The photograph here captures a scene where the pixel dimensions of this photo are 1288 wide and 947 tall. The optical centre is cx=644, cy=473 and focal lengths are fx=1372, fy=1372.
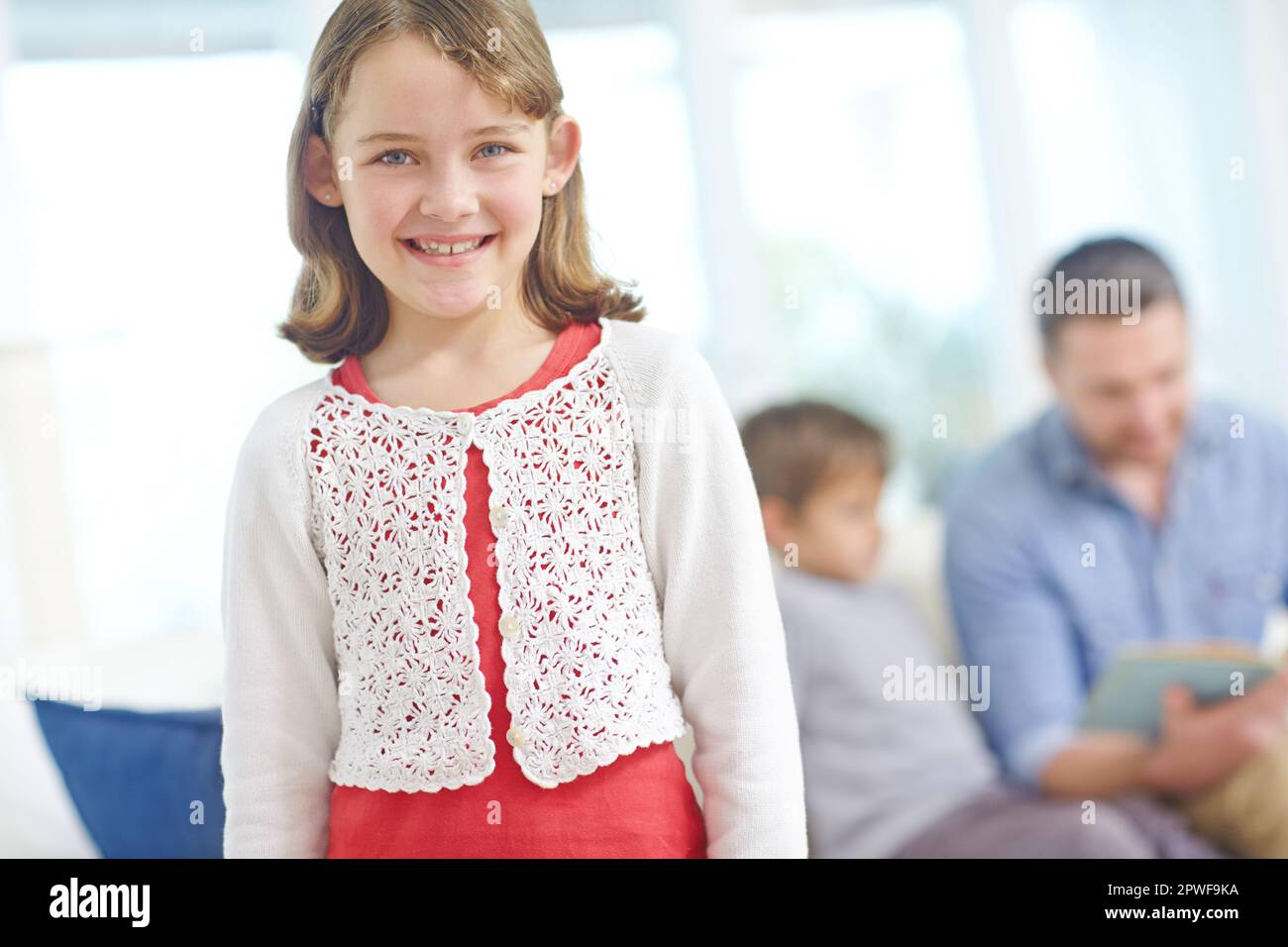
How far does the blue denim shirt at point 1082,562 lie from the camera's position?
205cm

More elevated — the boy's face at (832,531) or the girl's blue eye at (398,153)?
the girl's blue eye at (398,153)

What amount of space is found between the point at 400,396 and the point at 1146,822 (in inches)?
52.6

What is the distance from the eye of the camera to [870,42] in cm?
314

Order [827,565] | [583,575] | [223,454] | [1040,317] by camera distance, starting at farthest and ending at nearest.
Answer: [1040,317] → [223,454] → [827,565] → [583,575]

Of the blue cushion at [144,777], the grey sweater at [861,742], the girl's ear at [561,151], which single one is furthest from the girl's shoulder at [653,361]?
the grey sweater at [861,742]

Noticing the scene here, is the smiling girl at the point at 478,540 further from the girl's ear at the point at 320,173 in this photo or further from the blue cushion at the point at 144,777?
the blue cushion at the point at 144,777

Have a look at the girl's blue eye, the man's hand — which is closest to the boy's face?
the man's hand

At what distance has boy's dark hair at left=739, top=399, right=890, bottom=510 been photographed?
198 cm

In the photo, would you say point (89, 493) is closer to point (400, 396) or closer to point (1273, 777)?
point (400, 396)

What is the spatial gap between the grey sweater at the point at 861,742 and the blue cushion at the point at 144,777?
82 centimetres

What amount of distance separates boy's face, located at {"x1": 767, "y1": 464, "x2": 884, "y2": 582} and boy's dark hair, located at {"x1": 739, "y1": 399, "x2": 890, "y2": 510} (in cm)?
2

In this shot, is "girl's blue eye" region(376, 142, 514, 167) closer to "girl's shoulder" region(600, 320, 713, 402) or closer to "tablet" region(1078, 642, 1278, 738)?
"girl's shoulder" region(600, 320, 713, 402)

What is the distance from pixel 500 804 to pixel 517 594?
140 mm
